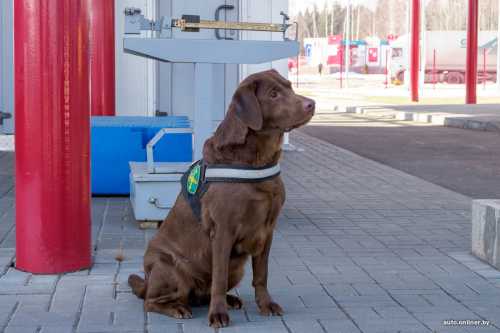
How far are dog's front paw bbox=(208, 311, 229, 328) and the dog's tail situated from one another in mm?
610

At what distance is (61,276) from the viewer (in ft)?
20.5

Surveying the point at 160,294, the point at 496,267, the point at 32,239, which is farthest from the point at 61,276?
the point at 496,267

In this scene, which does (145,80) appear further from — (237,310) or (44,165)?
(237,310)

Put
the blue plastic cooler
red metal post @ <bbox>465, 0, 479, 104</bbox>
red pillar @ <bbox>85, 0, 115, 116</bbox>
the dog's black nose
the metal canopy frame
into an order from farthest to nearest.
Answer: red metal post @ <bbox>465, 0, 479, 104</bbox> → red pillar @ <bbox>85, 0, 115, 116</bbox> → the blue plastic cooler → the metal canopy frame → the dog's black nose

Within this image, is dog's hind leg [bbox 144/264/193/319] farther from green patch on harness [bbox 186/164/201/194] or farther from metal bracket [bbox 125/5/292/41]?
metal bracket [bbox 125/5/292/41]

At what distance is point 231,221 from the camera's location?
500cm

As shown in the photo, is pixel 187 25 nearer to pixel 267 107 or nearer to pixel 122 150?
pixel 267 107

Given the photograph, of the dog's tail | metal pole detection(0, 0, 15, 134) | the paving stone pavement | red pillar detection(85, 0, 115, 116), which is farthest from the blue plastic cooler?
metal pole detection(0, 0, 15, 134)

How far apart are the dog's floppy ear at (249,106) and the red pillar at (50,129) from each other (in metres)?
1.70

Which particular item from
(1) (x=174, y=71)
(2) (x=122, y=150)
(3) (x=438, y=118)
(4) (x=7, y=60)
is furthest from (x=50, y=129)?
(3) (x=438, y=118)

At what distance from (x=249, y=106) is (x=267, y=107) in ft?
0.31

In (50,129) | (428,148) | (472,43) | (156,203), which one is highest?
(472,43)

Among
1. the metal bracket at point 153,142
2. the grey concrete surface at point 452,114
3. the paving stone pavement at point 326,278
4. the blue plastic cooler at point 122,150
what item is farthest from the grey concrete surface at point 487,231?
the grey concrete surface at point 452,114

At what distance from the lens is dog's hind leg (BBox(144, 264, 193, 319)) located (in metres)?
5.22
